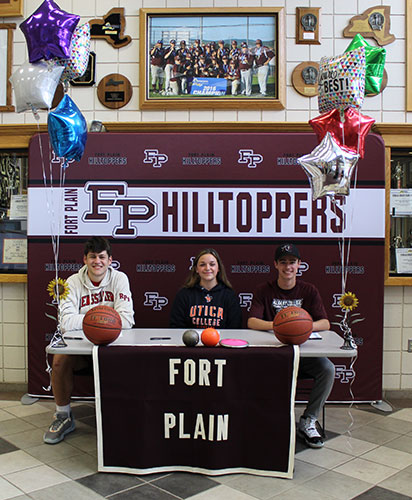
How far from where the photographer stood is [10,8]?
421cm

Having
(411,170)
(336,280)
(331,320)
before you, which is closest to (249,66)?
(411,170)

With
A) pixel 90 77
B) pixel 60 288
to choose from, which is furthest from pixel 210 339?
pixel 90 77

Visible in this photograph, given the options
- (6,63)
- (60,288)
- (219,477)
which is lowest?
(219,477)

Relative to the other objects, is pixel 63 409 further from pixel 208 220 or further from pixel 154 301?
pixel 208 220

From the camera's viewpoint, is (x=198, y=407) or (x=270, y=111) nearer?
(x=198, y=407)

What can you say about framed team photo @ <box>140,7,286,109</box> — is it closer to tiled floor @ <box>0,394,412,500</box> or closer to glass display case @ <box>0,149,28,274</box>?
glass display case @ <box>0,149,28,274</box>

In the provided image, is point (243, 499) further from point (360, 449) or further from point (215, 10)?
point (215, 10)

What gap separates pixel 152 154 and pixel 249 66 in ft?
3.35

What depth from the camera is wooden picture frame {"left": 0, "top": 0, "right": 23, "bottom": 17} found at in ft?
13.8

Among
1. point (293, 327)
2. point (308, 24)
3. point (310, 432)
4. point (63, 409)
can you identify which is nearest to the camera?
point (293, 327)

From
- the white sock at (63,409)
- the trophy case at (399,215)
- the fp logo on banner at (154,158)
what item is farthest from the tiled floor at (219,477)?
the fp logo on banner at (154,158)

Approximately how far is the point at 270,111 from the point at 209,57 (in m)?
0.62

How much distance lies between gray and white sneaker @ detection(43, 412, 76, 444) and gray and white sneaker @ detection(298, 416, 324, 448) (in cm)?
139

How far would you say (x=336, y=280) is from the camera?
13.0 ft
